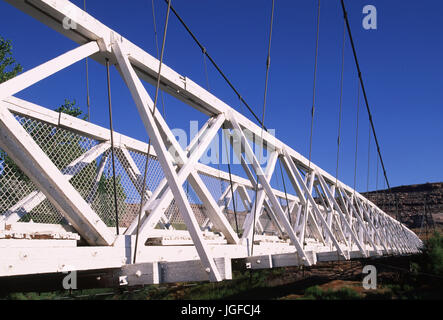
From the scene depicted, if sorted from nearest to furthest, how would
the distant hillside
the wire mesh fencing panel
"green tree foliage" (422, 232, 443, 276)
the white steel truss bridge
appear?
the white steel truss bridge < the wire mesh fencing panel < "green tree foliage" (422, 232, 443, 276) < the distant hillside

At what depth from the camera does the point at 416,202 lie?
63.5m

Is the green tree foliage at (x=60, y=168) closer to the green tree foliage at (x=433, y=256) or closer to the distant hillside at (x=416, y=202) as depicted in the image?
the green tree foliage at (x=433, y=256)

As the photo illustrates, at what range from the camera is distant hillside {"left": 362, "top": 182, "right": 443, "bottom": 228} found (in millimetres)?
59438

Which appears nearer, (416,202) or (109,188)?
(109,188)

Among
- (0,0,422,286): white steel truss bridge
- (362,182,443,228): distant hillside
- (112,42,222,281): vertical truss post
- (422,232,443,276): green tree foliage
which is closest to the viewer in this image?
(0,0,422,286): white steel truss bridge

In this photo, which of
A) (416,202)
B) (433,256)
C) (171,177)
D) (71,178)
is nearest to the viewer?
(171,177)

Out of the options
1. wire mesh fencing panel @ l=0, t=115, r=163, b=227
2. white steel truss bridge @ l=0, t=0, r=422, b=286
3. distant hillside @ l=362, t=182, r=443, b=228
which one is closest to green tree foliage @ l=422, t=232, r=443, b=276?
white steel truss bridge @ l=0, t=0, r=422, b=286

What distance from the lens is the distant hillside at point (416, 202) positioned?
5944cm

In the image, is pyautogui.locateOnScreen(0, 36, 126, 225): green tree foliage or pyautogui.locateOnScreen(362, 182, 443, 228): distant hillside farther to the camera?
pyautogui.locateOnScreen(362, 182, 443, 228): distant hillside

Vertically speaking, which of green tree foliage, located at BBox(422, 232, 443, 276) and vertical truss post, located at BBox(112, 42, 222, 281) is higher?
vertical truss post, located at BBox(112, 42, 222, 281)

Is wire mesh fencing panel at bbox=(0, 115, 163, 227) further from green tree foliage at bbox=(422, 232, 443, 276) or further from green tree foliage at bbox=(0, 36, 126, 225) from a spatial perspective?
green tree foliage at bbox=(422, 232, 443, 276)

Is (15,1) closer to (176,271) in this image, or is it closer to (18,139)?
(18,139)

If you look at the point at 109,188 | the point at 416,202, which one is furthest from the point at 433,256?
the point at 416,202

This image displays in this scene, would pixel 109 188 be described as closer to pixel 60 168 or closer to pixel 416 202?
pixel 60 168
